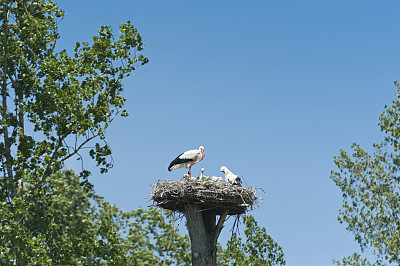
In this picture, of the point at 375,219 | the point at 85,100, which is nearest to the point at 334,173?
the point at 375,219

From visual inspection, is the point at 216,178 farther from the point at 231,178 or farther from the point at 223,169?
the point at 223,169

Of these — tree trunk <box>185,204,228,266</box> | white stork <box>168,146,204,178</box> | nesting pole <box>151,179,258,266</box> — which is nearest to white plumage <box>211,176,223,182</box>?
nesting pole <box>151,179,258,266</box>

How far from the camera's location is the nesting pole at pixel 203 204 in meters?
14.1

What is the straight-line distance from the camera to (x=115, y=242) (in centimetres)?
1853

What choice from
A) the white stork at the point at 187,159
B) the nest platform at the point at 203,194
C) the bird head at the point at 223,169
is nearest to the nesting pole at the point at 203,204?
the nest platform at the point at 203,194

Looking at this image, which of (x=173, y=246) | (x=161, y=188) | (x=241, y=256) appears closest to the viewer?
(x=161, y=188)

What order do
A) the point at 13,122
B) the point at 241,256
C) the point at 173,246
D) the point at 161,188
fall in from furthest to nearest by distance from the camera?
the point at 173,246 < the point at 241,256 < the point at 13,122 < the point at 161,188

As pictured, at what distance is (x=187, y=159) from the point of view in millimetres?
16547

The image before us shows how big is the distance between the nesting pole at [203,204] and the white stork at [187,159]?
1868mm

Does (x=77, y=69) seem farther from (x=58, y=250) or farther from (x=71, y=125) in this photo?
(x=58, y=250)

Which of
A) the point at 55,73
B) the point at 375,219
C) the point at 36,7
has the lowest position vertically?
the point at 375,219

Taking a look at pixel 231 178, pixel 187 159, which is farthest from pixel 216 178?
pixel 187 159

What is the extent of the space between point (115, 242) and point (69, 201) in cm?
751

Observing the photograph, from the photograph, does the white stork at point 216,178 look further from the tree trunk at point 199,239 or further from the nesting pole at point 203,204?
the tree trunk at point 199,239
